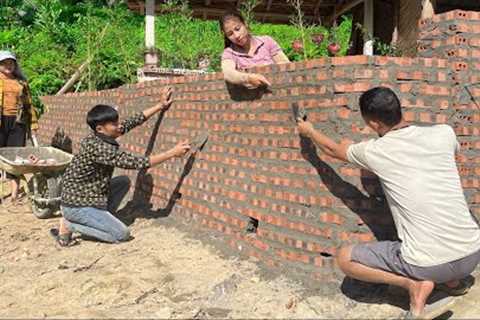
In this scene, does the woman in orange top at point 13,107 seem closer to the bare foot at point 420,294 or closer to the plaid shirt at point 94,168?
the plaid shirt at point 94,168

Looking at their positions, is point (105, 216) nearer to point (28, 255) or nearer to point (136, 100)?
point (28, 255)

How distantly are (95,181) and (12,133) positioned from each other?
3091 mm

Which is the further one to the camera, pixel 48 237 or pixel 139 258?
pixel 48 237

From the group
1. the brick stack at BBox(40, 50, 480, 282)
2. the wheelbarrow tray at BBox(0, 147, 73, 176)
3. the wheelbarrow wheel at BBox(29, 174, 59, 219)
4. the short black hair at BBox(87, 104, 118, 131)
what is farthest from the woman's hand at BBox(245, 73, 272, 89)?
the wheelbarrow wheel at BBox(29, 174, 59, 219)

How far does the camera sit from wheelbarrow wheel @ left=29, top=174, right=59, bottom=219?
620 centimetres

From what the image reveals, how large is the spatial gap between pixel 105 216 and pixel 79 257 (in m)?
0.51

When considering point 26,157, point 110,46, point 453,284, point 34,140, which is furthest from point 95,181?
point 110,46

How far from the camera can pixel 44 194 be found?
6.33 metres

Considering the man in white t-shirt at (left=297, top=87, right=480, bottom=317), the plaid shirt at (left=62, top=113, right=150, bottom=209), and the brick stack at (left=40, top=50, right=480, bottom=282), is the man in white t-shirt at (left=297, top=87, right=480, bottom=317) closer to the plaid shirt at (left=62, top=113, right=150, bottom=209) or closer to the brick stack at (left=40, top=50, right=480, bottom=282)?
the brick stack at (left=40, top=50, right=480, bottom=282)

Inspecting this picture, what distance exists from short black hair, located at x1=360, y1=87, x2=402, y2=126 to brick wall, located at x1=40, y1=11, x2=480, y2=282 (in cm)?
40

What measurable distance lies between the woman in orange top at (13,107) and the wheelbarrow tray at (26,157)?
0.61 m

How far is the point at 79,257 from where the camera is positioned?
15.4 ft

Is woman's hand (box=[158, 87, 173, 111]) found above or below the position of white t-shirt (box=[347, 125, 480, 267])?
above

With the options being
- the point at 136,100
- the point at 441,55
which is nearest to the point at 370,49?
the point at 136,100
